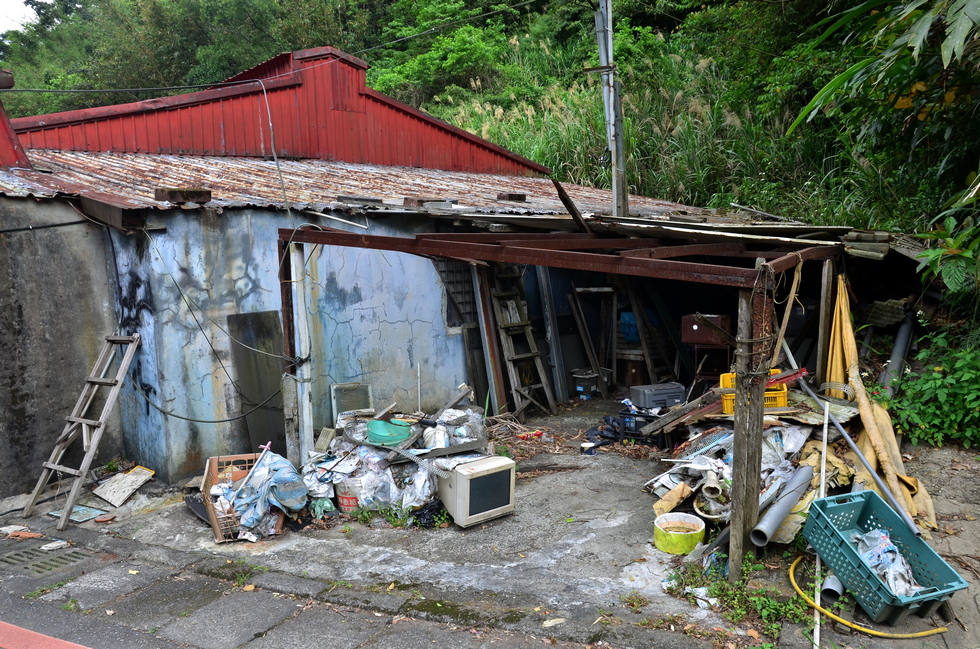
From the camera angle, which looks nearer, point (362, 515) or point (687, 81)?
point (362, 515)

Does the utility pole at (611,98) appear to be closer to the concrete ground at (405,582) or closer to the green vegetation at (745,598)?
the concrete ground at (405,582)

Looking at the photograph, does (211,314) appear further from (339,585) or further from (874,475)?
(874,475)

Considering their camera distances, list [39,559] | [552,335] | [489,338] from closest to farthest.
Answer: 1. [39,559]
2. [489,338]
3. [552,335]

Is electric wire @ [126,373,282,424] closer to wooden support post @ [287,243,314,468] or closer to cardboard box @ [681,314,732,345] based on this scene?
wooden support post @ [287,243,314,468]

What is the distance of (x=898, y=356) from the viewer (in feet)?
23.8

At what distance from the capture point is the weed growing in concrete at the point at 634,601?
15.2ft

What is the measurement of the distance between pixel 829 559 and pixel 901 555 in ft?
1.91

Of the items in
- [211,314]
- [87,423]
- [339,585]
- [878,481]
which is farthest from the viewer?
[211,314]

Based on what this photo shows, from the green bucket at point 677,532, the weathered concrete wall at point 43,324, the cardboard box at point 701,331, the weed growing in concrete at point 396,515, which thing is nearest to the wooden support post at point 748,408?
the green bucket at point 677,532

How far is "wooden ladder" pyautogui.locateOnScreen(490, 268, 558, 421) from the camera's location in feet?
31.4

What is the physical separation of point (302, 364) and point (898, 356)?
6.47 meters

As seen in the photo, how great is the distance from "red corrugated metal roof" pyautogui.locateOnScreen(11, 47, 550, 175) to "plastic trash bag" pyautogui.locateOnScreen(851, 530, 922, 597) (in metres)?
8.79

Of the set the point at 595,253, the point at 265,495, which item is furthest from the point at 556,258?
the point at 265,495

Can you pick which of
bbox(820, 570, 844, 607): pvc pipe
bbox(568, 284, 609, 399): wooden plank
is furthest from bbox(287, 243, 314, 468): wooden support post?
bbox(568, 284, 609, 399): wooden plank
